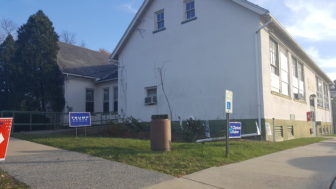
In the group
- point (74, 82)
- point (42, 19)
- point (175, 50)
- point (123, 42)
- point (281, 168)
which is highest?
point (42, 19)

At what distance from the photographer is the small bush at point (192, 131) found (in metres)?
12.7

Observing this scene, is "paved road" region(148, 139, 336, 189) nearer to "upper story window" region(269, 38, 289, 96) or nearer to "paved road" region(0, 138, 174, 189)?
"paved road" region(0, 138, 174, 189)

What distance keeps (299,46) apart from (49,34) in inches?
691

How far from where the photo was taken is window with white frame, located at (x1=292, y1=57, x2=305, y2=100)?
1896 cm

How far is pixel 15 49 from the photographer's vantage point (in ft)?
66.8

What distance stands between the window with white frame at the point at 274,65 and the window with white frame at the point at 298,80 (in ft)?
12.0

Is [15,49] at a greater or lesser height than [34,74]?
greater

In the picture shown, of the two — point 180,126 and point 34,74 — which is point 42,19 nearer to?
point 34,74

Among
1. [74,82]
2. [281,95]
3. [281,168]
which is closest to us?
[281,168]

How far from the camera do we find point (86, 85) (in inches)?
875

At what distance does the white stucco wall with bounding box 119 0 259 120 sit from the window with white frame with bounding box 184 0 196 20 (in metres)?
0.33

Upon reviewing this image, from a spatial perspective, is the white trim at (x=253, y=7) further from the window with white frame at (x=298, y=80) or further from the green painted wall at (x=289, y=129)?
the window with white frame at (x=298, y=80)

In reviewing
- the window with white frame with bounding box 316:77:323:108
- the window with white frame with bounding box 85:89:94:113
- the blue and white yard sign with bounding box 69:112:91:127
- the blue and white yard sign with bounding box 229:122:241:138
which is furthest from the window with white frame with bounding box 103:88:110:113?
the window with white frame with bounding box 316:77:323:108

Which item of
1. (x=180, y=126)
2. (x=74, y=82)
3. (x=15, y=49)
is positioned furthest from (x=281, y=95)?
(x=15, y=49)
